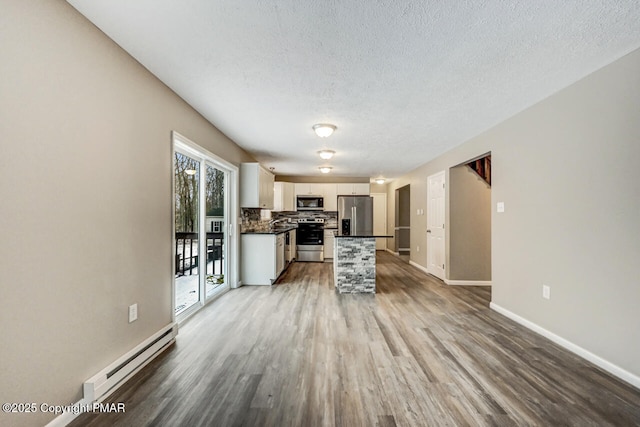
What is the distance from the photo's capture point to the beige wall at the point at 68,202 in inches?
55.0

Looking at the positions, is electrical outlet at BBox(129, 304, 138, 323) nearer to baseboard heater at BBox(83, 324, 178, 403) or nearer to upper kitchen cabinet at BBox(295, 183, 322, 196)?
baseboard heater at BBox(83, 324, 178, 403)

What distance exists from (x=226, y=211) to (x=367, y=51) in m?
3.51

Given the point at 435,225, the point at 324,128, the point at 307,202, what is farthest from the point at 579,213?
the point at 307,202

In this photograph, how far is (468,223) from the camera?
5.11 meters

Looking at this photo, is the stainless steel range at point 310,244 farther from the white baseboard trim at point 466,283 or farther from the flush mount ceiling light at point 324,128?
the flush mount ceiling light at point 324,128

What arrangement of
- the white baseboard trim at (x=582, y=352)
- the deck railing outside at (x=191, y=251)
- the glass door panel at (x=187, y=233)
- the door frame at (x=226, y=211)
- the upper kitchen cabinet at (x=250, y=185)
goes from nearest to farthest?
1. the white baseboard trim at (x=582, y=352)
2. the door frame at (x=226, y=211)
3. the glass door panel at (x=187, y=233)
4. the deck railing outside at (x=191, y=251)
5. the upper kitchen cabinet at (x=250, y=185)

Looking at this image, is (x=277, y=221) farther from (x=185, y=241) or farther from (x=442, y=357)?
(x=442, y=357)

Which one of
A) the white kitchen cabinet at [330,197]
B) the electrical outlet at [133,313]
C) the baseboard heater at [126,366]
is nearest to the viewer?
the baseboard heater at [126,366]

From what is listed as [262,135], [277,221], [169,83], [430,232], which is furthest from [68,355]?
[277,221]

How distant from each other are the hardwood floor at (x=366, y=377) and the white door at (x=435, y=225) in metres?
1.97

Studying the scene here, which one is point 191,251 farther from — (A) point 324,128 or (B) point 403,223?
(B) point 403,223

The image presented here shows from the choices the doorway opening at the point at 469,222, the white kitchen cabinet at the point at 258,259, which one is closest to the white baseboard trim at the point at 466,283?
the doorway opening at the point at 469,222

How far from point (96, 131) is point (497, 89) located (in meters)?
3.35

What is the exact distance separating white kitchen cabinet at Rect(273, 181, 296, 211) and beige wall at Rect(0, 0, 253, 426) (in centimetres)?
502
